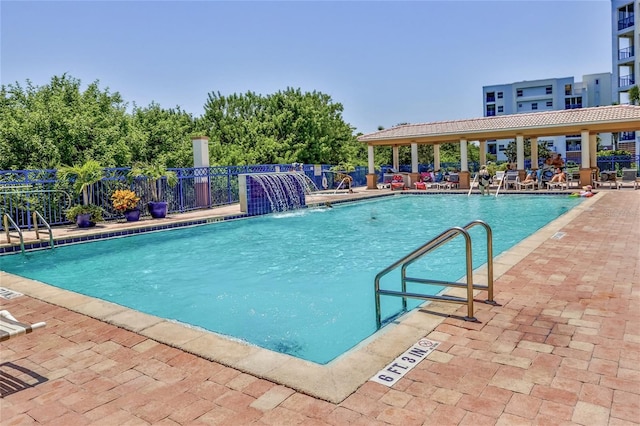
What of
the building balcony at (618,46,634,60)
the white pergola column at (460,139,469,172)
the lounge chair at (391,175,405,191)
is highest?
the building balcony at (618,46,634,60)

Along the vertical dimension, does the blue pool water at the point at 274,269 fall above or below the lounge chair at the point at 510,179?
below

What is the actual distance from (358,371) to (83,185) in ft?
37.4

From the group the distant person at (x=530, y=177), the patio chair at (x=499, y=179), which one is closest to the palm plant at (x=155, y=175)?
the patio chair at (x=499, y=179)

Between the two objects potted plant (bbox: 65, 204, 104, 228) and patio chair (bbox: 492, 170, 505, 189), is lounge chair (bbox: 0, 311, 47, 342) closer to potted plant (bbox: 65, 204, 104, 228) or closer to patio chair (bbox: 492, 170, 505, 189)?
potted plant (bbox: 65, 204, 104, 228)

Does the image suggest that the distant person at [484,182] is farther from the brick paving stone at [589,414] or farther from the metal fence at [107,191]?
the brick paving stone at [589,414]

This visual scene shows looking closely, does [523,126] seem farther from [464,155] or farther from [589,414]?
[589,414]

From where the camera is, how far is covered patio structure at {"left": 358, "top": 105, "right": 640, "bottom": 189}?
20484 millimetres

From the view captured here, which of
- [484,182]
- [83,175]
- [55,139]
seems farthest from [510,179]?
[55,139]

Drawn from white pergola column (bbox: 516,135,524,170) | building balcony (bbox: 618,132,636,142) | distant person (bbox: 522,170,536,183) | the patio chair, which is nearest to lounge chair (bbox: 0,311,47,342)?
the patio chair

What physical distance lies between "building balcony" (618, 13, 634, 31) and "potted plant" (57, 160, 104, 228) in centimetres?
4768

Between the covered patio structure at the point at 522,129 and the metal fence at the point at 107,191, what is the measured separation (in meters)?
10.4

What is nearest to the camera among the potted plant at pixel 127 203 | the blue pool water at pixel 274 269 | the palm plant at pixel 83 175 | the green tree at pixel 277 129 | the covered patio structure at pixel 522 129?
the blue pool water at pixel 274 269

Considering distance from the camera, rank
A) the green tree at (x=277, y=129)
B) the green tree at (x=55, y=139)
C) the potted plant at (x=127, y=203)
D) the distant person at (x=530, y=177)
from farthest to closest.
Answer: the green tree at (x=277, y=129) → the distant person at (x=530, y=177) → the green tree at (x=55, y=139) → the potted plant at (x=127, y=203)

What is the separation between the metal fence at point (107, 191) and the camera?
39.1 ft
